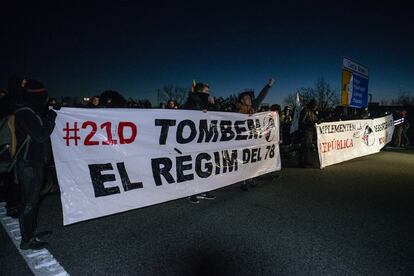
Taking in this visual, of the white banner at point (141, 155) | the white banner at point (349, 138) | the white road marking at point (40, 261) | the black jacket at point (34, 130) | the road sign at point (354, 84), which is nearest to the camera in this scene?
the white road marking at point (40, 261)

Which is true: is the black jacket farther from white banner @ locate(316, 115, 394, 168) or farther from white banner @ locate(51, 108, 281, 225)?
white banner @ locate(316, 115, 394, 168)

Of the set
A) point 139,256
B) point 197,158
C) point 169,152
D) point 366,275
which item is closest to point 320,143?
point 197,158

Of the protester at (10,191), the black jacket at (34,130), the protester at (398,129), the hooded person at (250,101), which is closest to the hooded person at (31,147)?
the black jacket at (34,130)

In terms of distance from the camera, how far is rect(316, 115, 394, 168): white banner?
1014 centimetres

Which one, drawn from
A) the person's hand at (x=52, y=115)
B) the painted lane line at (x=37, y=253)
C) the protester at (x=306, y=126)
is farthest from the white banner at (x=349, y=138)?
the painted lane line at (x=37, y=253)

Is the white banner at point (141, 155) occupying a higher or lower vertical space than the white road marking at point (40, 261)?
higher

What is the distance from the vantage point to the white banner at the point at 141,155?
4.31 m

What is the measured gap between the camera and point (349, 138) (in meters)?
11.6

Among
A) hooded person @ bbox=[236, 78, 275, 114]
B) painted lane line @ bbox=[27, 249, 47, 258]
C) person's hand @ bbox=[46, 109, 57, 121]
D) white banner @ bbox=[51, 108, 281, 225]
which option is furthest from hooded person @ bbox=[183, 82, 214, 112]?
painted lane line @ bbox=[27, 249, 47, 258]

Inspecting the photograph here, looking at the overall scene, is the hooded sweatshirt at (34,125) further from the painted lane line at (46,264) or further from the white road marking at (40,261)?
the painted lane line at (46,264)

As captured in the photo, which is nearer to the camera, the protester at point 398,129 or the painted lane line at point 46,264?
the painted lane line at point 46,264

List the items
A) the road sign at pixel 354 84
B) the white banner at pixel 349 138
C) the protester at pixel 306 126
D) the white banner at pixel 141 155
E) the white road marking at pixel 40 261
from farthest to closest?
the road sign at pixel 354 84
the protester at pixel 306 126
the white banner at pixel 349 138
the white banner at pixel 141 155
the white road marking at pixel 40 261

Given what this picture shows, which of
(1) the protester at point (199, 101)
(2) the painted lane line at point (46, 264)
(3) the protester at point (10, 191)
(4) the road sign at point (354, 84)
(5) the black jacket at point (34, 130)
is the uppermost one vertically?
(4) the road sign at point (354, 84)

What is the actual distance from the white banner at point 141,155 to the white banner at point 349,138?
3.97 meters
